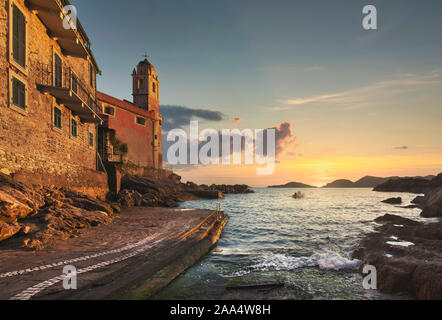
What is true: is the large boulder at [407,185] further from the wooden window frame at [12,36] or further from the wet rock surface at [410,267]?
the wooden window frame at [12,36]

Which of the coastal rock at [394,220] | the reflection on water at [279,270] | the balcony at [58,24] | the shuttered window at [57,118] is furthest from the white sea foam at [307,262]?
the balcony at [58,24]

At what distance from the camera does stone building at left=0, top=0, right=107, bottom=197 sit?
10.2 m

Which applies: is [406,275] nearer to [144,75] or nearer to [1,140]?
[1,140]

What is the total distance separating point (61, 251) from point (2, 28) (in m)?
9.91

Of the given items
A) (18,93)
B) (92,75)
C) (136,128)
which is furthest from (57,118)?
(136,128)

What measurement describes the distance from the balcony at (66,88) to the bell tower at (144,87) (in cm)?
2366

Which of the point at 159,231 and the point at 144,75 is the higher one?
the point at 144,75

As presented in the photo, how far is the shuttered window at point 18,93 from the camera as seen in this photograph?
420 inches

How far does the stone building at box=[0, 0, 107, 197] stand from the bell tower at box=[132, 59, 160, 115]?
24.7 metres

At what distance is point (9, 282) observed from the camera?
15.8 ft

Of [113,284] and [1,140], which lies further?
[1,140]

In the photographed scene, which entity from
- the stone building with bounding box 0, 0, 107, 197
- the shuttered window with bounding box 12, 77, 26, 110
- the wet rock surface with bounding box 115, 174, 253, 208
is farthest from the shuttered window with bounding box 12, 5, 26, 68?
Result: the wet rock surface with bounding box 115, 174, 253, 208

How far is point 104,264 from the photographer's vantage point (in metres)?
6.15
